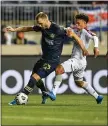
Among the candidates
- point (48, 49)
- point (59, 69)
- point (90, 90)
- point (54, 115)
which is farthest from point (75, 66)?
point (54, 115)

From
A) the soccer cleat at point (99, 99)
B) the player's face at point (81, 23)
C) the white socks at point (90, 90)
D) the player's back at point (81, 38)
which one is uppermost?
the player's face at point (81, 23)

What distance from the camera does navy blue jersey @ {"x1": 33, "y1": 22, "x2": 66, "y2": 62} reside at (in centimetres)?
1533

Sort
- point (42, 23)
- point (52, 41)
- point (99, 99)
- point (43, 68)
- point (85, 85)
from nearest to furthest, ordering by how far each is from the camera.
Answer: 1. point (42, 23)
2. point (43, 68)
3. point (52, 41)
4. point (99, 99)
5. point (85, 85)

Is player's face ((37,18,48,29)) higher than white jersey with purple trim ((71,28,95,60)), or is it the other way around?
player's face ((37,18,48,29))

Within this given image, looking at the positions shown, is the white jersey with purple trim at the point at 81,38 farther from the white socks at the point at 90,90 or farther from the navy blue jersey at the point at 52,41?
the white socks at the point at 90,90

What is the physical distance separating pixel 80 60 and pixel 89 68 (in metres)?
7.14

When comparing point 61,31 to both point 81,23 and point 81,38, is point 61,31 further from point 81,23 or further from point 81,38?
point 81,38

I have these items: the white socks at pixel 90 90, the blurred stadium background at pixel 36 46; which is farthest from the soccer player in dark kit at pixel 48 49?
the blurred stadium background at pixel 36 46

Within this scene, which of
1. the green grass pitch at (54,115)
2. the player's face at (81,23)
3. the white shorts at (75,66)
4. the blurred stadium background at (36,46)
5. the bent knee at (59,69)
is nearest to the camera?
the green grass pitch at (54,115)

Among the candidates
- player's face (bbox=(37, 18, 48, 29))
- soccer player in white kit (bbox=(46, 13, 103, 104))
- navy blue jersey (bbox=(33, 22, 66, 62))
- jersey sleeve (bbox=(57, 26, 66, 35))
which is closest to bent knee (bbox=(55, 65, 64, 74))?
soccer player in white kit (bbox=(46, 13, 103, 104))

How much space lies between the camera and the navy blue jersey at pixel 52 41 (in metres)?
15.3

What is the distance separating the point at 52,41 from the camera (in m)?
15.5

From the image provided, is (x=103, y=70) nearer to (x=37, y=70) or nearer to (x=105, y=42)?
(x=105, y=42)

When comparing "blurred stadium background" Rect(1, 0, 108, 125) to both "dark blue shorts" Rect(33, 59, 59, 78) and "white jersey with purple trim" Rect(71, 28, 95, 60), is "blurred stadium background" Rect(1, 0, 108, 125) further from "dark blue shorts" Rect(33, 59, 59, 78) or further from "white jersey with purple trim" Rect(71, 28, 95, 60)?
"dark blue shorts" Rect(33, 59, 59, 78)
